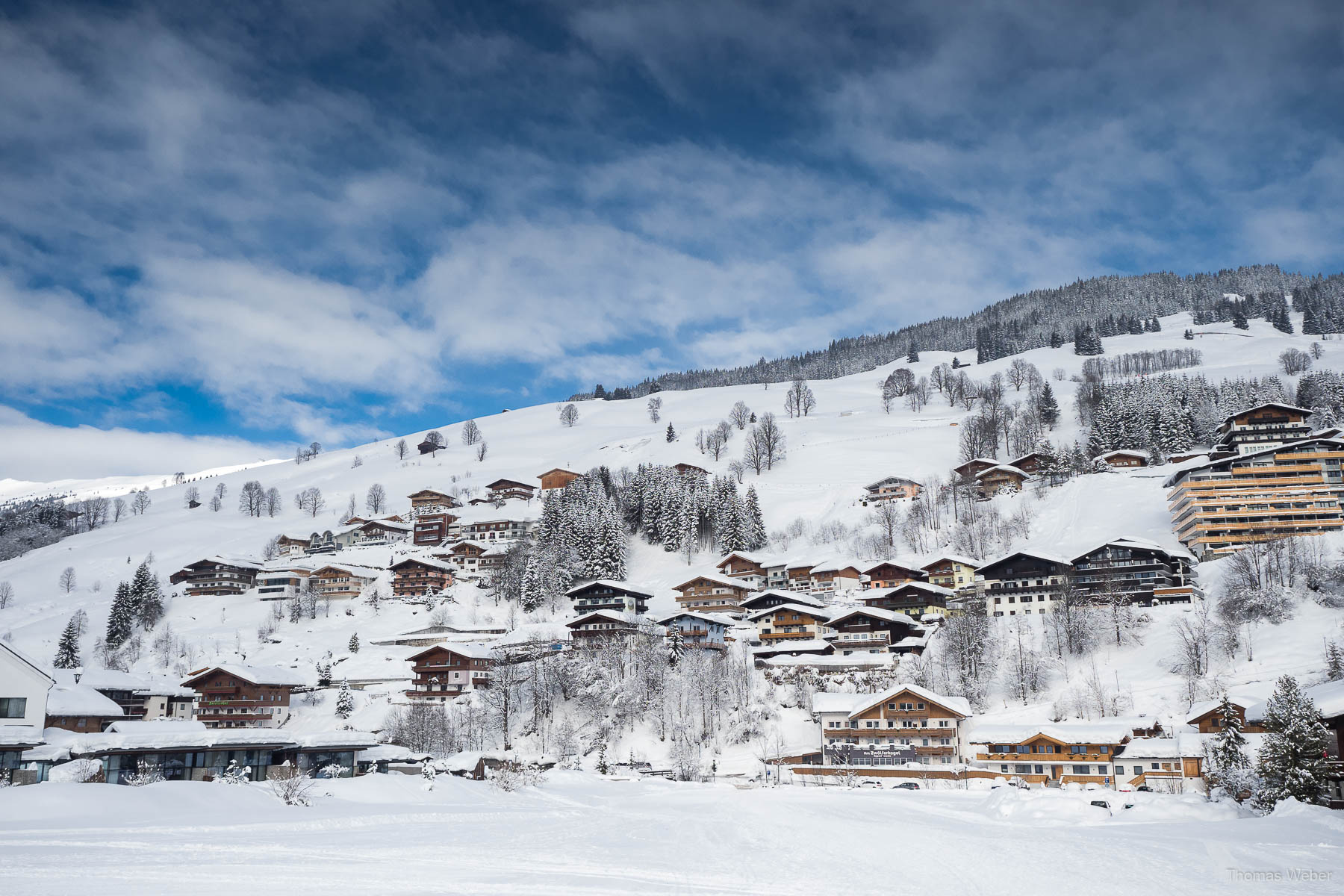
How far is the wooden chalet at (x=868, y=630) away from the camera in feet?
240

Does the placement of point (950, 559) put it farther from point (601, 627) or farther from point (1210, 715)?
point (1210, 715)

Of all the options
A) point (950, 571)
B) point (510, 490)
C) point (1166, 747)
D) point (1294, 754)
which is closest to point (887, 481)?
point (950, 571)

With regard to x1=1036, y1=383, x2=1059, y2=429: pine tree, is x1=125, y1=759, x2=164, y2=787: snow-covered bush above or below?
below

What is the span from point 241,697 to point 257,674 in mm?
→ 1883

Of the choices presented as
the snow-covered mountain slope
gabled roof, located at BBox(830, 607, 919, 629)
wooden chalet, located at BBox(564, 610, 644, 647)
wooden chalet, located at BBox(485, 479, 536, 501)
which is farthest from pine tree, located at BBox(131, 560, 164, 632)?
gabled roof, located at BBox(830, 607, 919, 629)

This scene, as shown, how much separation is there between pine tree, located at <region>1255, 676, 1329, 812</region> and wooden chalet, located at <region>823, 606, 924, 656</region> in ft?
139

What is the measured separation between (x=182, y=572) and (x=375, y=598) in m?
33.7

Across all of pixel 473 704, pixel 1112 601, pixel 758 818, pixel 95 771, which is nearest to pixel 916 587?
pixel 1112 601

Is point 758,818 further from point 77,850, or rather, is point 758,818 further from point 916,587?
point 916,587

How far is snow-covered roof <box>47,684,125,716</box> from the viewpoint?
5016 centimetres

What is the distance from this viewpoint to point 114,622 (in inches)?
3408

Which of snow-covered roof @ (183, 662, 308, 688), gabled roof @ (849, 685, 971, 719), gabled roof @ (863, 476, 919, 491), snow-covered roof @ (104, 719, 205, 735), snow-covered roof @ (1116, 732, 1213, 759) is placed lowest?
snow-covered roof @ (1116, 732, 1213, 759)

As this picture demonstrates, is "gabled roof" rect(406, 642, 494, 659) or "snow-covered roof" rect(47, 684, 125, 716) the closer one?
"snow-covered roof" rect(47, 684, 125, 716)

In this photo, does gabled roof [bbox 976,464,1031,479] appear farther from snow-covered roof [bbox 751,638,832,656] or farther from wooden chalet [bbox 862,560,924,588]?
snow-covered roof [bbox 751,638,832,656]
